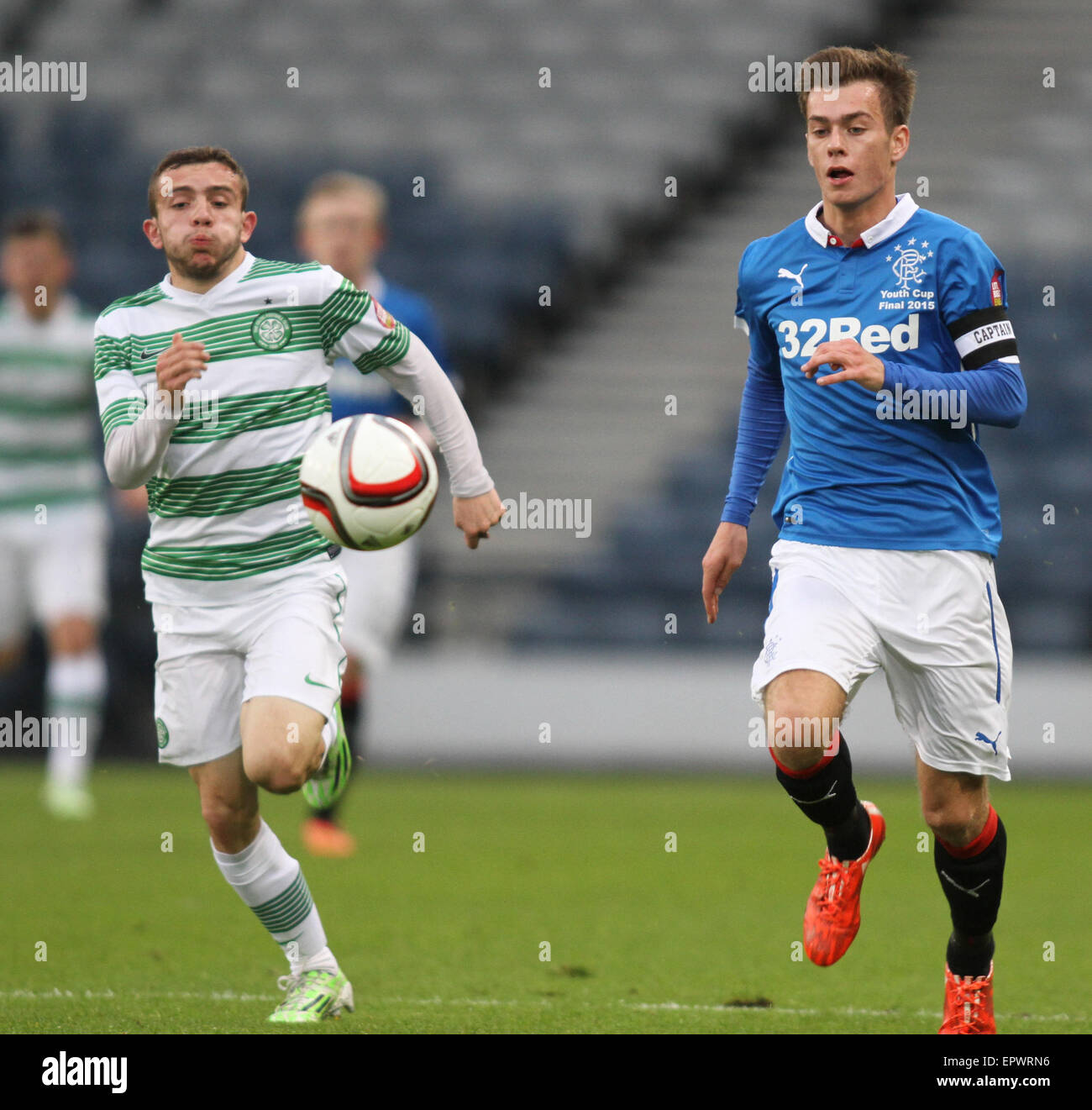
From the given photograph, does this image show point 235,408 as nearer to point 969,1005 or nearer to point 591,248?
point 969,1005

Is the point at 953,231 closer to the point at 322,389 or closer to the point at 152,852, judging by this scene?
the point at 322,389

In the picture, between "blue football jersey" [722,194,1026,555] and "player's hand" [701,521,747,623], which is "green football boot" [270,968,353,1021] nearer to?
"player's hand" [701,521,747,623]

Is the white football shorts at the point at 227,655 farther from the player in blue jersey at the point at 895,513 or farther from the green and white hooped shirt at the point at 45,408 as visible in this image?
the green and white hooped shirt at the point at 45,408

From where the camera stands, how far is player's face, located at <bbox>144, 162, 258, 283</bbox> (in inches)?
161

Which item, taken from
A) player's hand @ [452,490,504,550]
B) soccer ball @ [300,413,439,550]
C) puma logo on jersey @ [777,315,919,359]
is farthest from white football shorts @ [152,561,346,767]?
puma logo on jersey @ [777,315,919,359]

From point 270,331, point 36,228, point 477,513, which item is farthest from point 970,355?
point 36,228

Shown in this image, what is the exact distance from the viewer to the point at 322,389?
4.27 m

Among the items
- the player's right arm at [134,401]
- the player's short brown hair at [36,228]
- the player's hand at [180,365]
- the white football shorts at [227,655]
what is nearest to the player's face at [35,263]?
the player's short brown hair at [36,228]

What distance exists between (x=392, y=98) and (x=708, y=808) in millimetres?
7368

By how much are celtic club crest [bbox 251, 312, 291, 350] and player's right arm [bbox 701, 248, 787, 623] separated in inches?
43.7

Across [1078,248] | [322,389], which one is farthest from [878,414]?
[1078,248]

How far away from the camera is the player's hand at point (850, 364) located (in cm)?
368

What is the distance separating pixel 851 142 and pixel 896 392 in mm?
624
